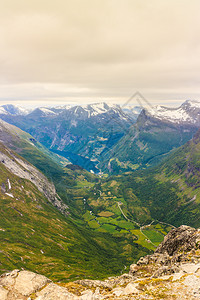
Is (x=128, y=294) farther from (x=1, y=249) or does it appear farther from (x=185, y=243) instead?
(x=1, y=249)

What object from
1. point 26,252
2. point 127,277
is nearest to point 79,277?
point 26,252

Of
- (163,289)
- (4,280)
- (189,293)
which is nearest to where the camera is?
(189,293)

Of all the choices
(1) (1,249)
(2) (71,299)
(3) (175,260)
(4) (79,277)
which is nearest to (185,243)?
(3) (175,260)

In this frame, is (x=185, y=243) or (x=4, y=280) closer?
(x=4, y=280)

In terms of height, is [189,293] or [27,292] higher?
[189,293]

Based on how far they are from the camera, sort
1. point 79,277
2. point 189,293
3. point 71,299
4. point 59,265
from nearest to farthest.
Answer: point 189,293 < point 71,299 < point 79,277 < point 59,265

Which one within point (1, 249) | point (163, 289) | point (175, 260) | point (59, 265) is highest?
point (163, 289)
